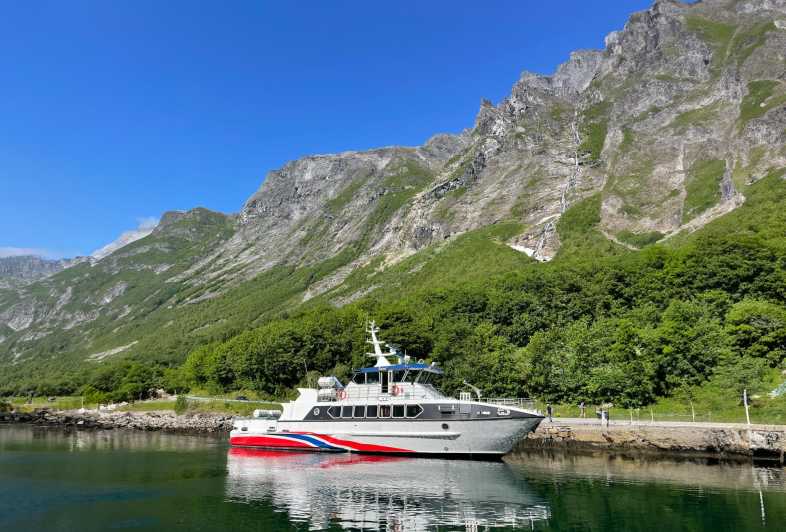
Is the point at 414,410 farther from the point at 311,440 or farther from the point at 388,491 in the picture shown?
the point at 388,491

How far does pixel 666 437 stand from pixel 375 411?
85.1 ft

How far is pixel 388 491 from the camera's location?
31969 mm

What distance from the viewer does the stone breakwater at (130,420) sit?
7881 cm

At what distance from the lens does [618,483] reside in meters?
33.7

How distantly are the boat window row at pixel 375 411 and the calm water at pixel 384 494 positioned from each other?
3.77m

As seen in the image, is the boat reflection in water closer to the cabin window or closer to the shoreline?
the cabin window

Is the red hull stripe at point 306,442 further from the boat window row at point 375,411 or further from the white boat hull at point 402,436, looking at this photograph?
the boat window row at point 375,411

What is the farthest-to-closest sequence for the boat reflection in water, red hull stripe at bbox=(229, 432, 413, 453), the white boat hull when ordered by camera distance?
1. red hull stripe at bbox=(229, 432, 413, 453)
2. the white boat hull
3. the boat reflection in water

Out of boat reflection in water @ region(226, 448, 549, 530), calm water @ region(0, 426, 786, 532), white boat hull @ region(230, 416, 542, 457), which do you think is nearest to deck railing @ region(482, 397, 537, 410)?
white boat hull @ region(230, 416, 542, 457)

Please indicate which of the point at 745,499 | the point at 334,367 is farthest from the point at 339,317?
the point at 745,499

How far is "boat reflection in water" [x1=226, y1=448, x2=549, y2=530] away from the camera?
2612 centimetres

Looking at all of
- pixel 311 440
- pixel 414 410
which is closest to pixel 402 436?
pixel 414 410

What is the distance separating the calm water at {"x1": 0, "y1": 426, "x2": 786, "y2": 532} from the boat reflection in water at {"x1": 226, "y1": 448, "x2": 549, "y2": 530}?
0.09 m

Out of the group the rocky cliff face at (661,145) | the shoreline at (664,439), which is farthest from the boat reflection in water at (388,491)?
the rocky cliff face at (661,145)
